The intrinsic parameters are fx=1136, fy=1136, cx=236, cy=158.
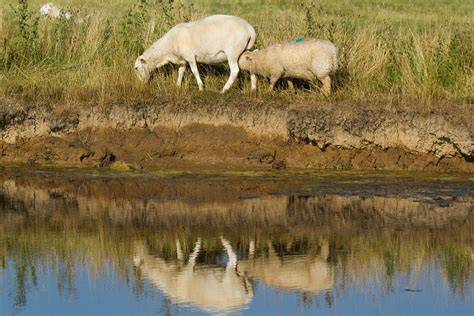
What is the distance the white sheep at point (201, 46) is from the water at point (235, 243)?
2215 millimetres

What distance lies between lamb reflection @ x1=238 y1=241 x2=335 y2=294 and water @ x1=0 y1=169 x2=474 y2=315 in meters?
0.02

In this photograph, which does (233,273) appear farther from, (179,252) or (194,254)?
(179,252)

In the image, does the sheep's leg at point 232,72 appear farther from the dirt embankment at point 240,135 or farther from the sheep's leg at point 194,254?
the sheep's leg at point 194,254

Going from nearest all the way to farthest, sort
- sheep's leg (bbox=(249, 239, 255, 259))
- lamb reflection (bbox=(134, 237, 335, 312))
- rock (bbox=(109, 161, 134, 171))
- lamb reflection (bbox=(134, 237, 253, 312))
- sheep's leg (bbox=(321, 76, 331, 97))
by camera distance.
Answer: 1. lamb reflection (bbox=(134, 237, 253, 312))
2. lamb reflection (bbox=(134, 237, 335, 312))
3. sheep's leg (bbox=(249, 239, 255, 259))
4. rock (bbox=(109, 161, 134, 171))
5. sheep's leg (bbox=(321, 76, 331, 97))

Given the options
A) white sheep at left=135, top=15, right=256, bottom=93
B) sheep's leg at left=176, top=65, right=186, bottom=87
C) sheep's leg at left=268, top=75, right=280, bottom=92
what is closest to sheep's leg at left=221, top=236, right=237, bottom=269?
sheep's leg at left=268, top=75, right=280, bottom=92

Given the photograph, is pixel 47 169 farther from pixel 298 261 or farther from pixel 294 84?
pixel 298 261

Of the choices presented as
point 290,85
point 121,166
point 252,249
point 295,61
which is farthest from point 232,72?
point 252,249

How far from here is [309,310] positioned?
9.19 meters

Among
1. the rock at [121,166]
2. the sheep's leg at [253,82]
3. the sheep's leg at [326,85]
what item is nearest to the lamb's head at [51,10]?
the sheep's leg at [253,82]

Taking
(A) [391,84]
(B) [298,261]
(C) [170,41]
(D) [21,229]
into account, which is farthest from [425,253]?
Result: (C) [170,41]

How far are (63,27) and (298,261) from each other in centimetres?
905

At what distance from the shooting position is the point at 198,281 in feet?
33.1

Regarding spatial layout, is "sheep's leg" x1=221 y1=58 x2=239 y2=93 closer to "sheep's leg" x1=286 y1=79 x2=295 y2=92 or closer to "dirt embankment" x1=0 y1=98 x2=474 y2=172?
"dirt embankment" x1=0 y1=98 x2=474 y2=172

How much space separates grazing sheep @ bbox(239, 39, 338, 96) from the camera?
16.0 m
